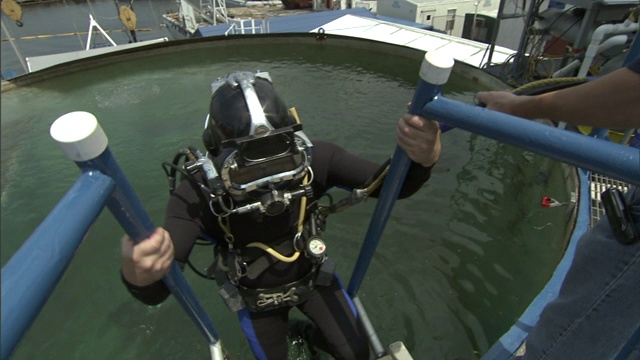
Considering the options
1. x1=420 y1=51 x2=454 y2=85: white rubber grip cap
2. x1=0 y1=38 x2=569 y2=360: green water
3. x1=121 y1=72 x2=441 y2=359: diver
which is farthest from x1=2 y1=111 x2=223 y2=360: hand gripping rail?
x1=420 y1=51 x2=454 y2=85: white rubber grip cap

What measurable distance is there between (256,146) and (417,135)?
86cm

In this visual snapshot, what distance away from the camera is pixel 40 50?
19266mm

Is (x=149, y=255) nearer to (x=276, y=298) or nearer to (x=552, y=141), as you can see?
(x=276, y=298)

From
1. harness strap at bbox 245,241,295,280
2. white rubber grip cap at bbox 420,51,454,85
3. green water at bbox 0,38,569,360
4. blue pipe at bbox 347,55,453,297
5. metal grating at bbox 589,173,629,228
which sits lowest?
green water at bbox 0,38,569,360

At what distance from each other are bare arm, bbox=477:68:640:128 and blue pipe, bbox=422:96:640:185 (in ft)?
1.22

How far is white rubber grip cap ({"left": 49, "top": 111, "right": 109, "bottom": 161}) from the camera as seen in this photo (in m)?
0.91

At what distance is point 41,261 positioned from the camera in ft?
2.40

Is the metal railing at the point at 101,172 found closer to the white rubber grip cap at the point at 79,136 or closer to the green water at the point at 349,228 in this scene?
the white rubber grip cap at the point at 79,136

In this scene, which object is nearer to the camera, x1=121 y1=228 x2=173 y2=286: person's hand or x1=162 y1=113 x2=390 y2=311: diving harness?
x1=121 y1=228 x2=173 y2=286: person's hand

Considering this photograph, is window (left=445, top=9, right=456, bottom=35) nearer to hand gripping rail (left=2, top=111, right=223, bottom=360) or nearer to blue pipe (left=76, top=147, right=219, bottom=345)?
blue pipe (left=76, top=147, right=219, bottom=345)

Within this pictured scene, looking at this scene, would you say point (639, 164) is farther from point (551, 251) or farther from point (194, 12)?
point (194, 12)

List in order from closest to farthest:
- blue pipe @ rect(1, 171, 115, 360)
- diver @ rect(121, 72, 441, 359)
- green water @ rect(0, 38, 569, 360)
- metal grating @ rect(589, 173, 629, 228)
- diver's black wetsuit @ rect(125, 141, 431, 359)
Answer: blue pipe @ rect(1, 171, 115, 360), diver @ rect(121, 72, 441, 359), diver's black wetsuit @ rect(125, 141, 431, 359), green water @ rect(0, 38, 569, 360), metal grating @ rect(589, 173, 629, 228)

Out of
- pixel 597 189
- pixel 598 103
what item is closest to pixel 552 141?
pixel 598 103

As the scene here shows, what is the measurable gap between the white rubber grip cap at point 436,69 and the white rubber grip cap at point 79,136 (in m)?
1.05
